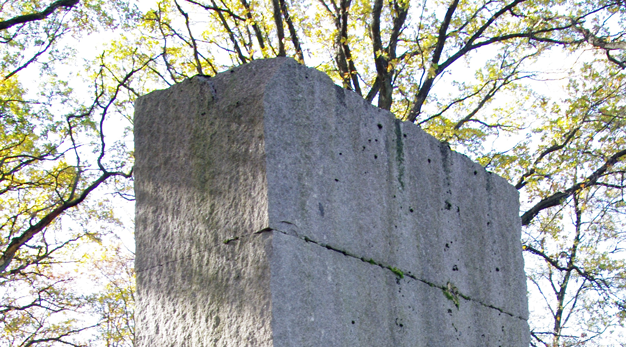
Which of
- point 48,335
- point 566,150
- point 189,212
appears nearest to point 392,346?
point 189,212

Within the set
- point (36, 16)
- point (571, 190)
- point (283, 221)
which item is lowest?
point (283, 221)

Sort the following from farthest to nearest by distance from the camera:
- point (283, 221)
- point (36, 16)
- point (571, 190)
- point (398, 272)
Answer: point (571, 190), point (36, 16), point (398, 272), point (283, 221)

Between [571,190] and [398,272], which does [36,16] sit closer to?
[398,272]

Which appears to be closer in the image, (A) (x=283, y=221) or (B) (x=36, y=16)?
(A) (x=283, y=221)

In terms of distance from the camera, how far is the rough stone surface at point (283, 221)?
2.19 m

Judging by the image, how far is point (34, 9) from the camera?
1155 centimetres

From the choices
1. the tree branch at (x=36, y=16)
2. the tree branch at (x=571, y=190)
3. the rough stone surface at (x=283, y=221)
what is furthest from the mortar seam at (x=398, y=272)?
the tree branch at (x=36, y=16)

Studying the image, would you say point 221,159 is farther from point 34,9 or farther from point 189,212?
point 34,9

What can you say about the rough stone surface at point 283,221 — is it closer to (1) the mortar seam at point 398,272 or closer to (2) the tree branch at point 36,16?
(1) the mortar seam at point 398,272

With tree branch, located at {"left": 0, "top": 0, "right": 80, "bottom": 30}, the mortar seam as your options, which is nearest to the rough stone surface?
the mortar seam

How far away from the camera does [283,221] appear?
7.25ft

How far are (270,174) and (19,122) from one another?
10730mm

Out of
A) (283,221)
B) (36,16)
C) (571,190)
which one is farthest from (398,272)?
(571,190)

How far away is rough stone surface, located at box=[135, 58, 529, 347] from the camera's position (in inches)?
86.4
